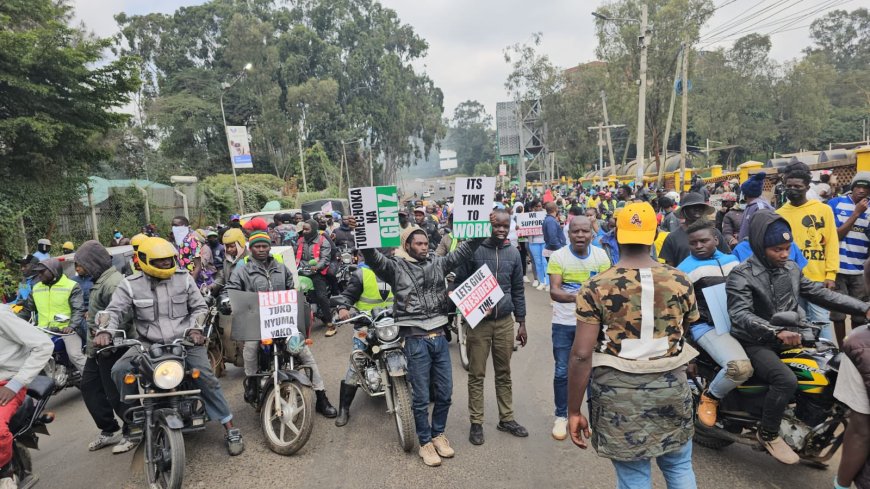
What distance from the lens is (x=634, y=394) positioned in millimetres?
2260

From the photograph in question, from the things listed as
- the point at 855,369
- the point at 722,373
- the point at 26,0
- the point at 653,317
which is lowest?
the point at 722,373

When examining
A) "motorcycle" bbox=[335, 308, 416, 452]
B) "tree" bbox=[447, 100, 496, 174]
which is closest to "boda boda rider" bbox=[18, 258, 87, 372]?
"motorcycle" bbox=[335, 308, 416, 452]

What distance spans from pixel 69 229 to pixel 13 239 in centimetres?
280

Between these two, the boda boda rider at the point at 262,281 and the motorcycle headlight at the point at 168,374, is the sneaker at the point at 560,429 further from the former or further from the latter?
the motorcycle headlight at the point at 168,374

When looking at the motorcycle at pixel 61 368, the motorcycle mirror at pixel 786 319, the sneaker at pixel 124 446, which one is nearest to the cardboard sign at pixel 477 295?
the motorcycle mirror at pixel 786 319

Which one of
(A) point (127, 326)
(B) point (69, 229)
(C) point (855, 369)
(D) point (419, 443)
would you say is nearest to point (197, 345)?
(A) point (127, 326)

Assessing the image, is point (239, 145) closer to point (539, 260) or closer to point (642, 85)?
point (642, 85)

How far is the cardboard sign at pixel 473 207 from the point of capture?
12.3ft

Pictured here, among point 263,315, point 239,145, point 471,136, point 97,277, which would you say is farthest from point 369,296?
point 471,136

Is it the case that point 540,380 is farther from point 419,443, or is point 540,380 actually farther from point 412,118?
point 412,118

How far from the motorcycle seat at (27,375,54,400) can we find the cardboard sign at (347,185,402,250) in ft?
8.55

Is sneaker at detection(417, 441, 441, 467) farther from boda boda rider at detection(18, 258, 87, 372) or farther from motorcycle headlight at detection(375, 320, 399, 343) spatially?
boda boda rider at detection(18, 258, 87, 372)

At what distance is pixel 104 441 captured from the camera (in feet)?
14.7

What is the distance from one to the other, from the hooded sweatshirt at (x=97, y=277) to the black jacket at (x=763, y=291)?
16.4ft
